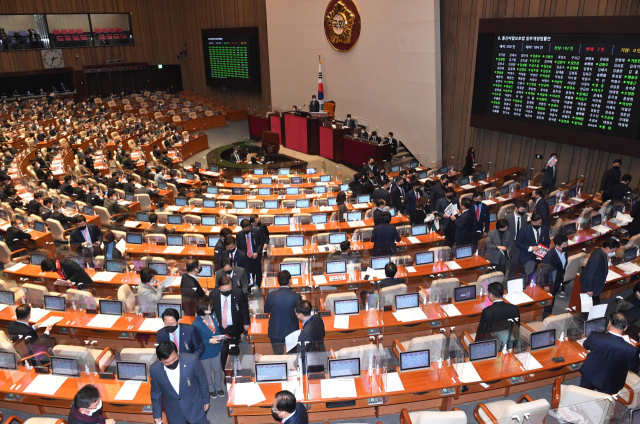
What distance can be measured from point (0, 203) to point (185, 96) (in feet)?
62.0

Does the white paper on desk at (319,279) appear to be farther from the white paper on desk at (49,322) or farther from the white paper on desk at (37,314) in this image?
the white paper on desk at (37,314)

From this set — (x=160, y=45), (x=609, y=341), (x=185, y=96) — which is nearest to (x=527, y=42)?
(x=609, y=341)

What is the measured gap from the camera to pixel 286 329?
571cm

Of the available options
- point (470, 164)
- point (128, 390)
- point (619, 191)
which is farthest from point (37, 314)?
point (470, 164)

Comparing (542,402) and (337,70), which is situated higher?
(337,70)

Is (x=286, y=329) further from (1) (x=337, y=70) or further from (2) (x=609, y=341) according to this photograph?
(1) (x=337, y=70)

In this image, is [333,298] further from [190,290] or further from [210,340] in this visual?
[190,290]

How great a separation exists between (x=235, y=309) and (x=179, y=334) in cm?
87

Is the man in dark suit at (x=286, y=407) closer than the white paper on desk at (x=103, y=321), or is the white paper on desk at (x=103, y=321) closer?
the man in dark suit at (x=286, y=407)

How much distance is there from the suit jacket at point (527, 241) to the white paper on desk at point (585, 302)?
964mm

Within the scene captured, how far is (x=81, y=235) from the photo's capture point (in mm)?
8500

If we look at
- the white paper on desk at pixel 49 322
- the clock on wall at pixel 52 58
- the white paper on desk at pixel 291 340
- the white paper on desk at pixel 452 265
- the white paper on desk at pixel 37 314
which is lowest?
the white paper on desk at pixel 37 314

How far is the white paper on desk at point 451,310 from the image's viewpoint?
6262mm

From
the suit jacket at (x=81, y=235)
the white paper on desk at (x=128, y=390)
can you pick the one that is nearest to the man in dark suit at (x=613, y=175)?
the white paper on desk at (x=128, y=390)
